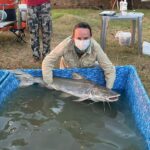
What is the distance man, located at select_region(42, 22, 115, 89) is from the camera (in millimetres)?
5695

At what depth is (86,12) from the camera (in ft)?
47.6

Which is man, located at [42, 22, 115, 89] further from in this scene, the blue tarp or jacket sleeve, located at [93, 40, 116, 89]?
the blue tarp

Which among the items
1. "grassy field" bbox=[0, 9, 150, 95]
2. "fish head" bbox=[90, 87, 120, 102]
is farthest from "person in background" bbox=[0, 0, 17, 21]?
"fish head" bbox=[90, 87, 120, 102]

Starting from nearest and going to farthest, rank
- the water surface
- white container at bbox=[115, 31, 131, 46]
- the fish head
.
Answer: the water surface, the fish head, white container at bbox=[115, 31, 131, 46]

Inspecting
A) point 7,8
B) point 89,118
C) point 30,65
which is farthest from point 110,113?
point 7,8

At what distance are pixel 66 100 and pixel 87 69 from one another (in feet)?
2.13

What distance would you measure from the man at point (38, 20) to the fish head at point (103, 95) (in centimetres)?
251

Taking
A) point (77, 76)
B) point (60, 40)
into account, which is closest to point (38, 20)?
point (60, 40)

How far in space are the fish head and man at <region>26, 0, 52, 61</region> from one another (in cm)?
251

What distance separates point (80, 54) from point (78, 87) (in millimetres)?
593

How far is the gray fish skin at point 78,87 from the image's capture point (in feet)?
17.6

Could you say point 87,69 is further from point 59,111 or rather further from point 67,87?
point 59,111

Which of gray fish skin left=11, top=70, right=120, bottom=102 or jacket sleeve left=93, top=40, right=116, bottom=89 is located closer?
gray fish skin left=11, top=70, right=120, bottom=102

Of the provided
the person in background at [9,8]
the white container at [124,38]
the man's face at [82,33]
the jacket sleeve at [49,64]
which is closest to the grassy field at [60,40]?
the white container at [124,38]
